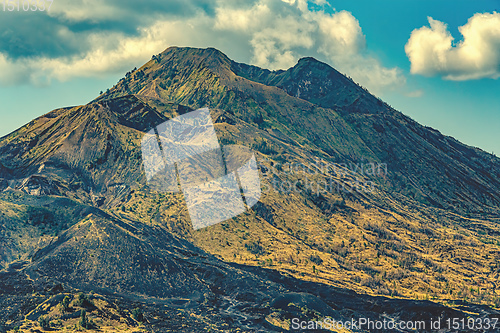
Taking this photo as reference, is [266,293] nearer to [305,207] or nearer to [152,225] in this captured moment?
[152,225]

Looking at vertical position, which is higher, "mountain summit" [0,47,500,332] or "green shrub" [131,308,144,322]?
"mountain summit" [0,47,500,332]

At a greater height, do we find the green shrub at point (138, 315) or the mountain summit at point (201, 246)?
the mountain summit at point (201, 246)

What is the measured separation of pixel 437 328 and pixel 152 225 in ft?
246

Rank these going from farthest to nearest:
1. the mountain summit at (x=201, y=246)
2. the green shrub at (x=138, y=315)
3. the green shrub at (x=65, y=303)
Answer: the mountain summit at (x=201, y=246), the green shrub at (x=138, y=315), the green shrub at (x=65, y=303)

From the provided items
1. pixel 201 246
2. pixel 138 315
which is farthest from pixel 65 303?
pixel 201 246

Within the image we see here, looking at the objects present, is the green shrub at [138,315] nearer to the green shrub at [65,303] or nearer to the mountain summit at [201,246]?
the mountain summit at [201,246]

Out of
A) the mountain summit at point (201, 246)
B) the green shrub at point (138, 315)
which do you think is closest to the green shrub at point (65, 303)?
the mountain summit at point (201, 246)

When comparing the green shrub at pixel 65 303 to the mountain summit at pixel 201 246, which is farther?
the mountain summit at pixel 201 246

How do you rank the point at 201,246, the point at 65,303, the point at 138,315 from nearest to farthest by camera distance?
the point at 65,303, the point at 138,315, the point at 201,246

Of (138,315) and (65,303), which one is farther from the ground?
(65,303)

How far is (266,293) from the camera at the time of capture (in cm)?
11950

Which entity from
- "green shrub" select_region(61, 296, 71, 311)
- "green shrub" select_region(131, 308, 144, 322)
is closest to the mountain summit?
"green shrub" select_region(131, 308, 144, 322)

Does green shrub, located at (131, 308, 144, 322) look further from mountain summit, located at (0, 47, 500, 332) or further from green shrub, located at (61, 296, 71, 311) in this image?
green shrub, located at (61, 296, 71, 311)

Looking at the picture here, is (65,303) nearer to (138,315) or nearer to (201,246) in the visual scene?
(138,315)
